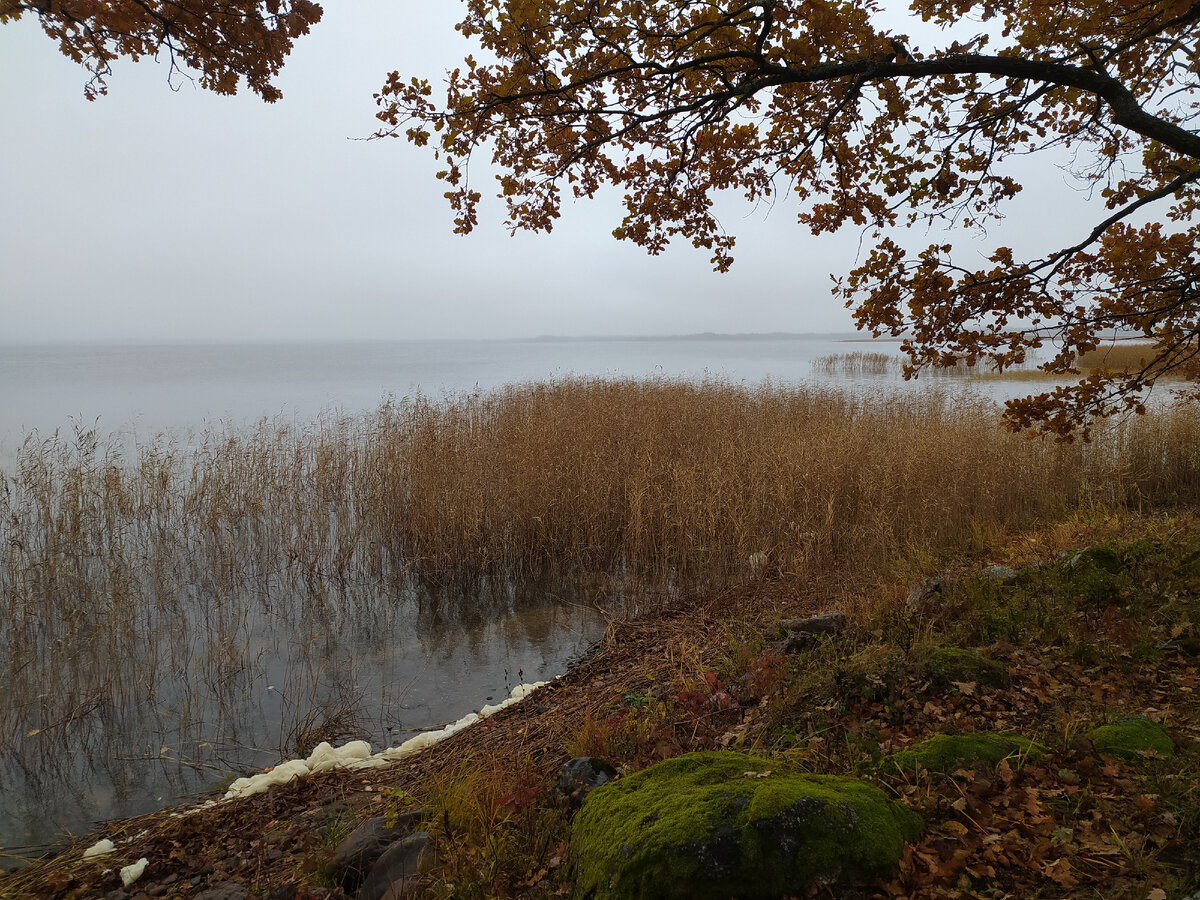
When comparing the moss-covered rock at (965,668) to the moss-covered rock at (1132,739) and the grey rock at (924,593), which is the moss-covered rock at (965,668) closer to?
the moss-covered rock at (1132,739)

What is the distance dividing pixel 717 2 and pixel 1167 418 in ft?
37.6

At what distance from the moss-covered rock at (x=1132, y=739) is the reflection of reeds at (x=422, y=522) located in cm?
396

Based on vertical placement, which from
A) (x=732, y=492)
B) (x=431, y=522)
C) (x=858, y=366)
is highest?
(x=858, y=366)

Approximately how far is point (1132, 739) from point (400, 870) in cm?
312

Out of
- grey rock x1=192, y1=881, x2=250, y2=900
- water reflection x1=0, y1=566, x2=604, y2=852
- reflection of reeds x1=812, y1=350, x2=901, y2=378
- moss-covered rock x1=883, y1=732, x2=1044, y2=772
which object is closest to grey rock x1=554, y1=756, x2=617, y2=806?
moss-covered rock x1=883, y1=732, x2=1044, y2=772

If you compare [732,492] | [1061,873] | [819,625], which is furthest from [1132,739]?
[732,492]

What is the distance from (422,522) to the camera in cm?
→ 809

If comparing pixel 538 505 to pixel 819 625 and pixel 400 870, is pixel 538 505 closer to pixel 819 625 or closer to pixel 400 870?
pixel 819 625

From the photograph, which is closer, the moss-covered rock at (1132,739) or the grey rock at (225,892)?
the moss-covered rock at (1132,739)

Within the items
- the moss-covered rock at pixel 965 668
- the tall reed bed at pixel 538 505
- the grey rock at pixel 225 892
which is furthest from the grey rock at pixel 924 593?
the grey rock at pixel 225 892

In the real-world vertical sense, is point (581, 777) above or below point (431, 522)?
below

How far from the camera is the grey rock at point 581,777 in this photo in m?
3.11

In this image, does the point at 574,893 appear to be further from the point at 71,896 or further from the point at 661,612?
the point at 661,612

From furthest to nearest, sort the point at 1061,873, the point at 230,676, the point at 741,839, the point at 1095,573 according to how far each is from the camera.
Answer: the point at 230,676 → the point at 1095,573 → the point at 741,839 → the point at 1061,873
